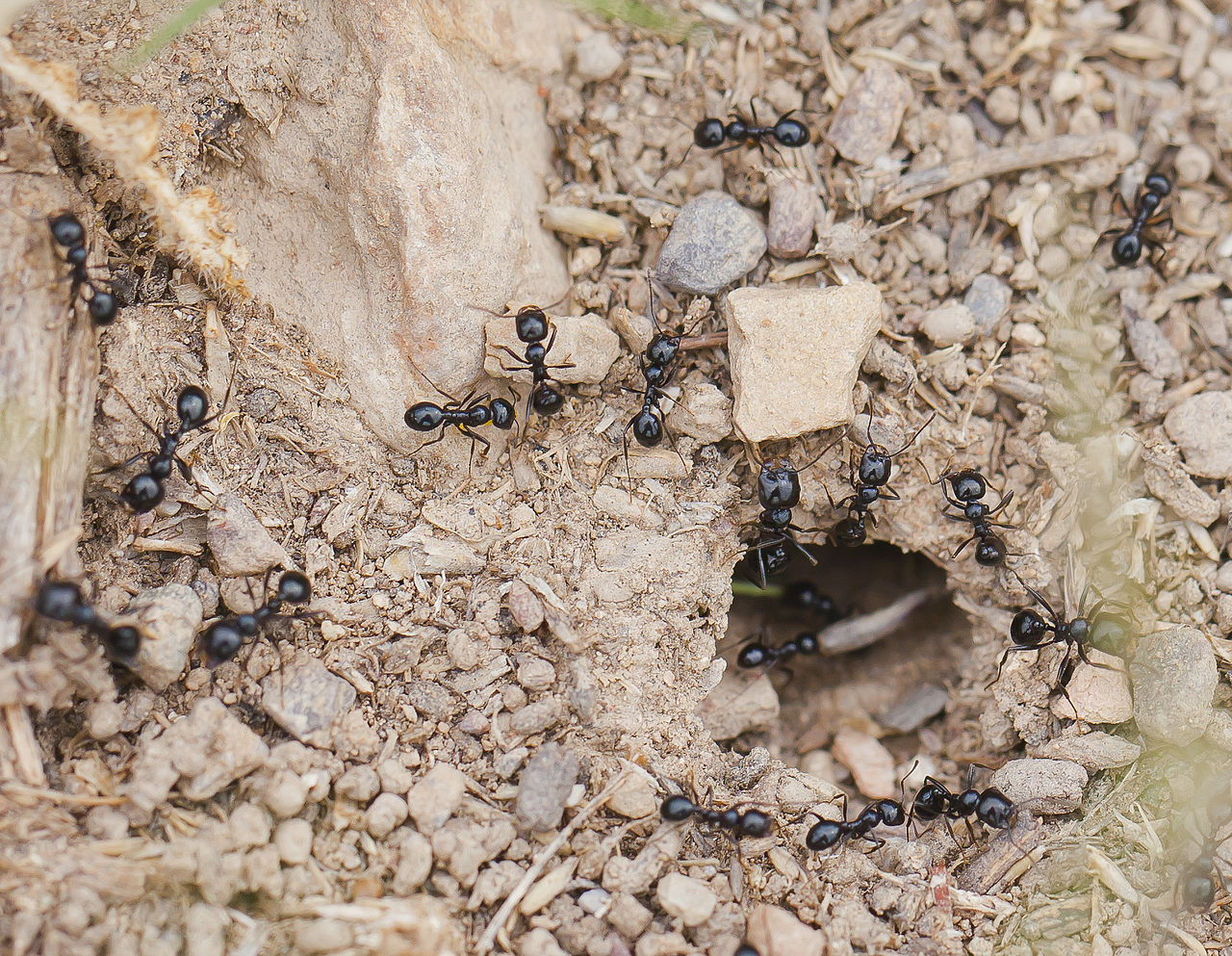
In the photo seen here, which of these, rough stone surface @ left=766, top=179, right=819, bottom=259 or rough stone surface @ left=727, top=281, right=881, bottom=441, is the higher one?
rough stone surface @ left=766, top=179, right=819, bottom=259

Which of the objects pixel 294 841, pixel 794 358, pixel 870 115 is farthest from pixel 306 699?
pixel 870 115

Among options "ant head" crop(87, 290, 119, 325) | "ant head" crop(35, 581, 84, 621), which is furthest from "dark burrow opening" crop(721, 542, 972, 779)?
"ant head" crop(87, 290, 119, 325)

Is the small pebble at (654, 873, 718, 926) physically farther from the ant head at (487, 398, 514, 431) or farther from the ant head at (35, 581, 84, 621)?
the ant head at (35, 581, 84, 621)

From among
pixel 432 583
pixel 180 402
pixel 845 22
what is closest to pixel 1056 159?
pixel 845 22

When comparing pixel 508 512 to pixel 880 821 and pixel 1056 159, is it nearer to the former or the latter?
pixel 880 821

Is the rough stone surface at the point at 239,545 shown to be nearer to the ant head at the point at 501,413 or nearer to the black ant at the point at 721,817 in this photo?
the ant head at the point at 501,413
